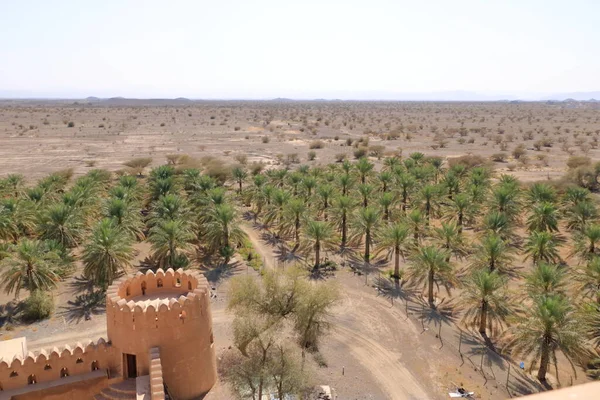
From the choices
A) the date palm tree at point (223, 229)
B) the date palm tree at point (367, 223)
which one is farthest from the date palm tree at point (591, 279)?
the date palm tree at point (223, 229)

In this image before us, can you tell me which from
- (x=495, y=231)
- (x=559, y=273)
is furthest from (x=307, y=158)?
(x=559, y=273)

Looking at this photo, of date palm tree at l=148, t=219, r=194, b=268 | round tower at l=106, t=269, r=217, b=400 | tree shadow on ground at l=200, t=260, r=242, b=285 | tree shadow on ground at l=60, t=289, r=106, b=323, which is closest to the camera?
round tower at l=106, t=269, r=217, b=400

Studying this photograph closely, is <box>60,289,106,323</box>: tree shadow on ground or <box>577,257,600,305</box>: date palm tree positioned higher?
<box>577,257,600,305</box>: date palm tree

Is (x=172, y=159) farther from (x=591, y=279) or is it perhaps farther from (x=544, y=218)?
(x=591, y=279)

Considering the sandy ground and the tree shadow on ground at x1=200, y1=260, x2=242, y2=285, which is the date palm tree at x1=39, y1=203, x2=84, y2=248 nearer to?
the tree shadow on ground at x1=200, y1=260, x2=242, y2=285

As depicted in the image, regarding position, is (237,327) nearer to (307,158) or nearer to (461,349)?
(461,349)

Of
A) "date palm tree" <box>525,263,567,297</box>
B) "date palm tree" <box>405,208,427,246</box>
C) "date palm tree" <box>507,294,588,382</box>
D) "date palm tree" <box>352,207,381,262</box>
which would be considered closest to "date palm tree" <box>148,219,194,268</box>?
"date palm tree" <box>352,207,381,262</box>

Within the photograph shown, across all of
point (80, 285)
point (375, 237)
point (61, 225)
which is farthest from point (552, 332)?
point (61, 225)
